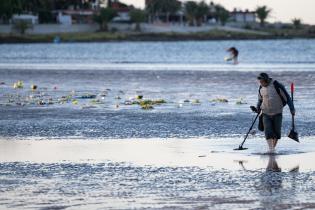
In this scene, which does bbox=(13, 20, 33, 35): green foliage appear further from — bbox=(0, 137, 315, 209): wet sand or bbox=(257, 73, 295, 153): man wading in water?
bbox=(257, 73, 295, 153): man wading in water

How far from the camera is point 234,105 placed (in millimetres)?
28422

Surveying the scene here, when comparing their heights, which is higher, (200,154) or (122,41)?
(200,154)

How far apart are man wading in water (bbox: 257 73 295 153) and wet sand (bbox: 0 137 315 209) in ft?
1.11

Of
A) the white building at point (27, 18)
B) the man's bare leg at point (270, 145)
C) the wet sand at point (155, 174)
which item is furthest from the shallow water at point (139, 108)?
the white building at point (27, 18)

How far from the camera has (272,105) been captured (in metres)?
17.7

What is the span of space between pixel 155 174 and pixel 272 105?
11.6 ft

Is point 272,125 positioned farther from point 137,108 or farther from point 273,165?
point 137,108

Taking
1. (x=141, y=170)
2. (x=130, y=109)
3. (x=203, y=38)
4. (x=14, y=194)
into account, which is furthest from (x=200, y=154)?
(x=203, y=38)

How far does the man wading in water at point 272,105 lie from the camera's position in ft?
57.6

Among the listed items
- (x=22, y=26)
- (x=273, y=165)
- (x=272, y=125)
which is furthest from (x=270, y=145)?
(x=22, y=26)

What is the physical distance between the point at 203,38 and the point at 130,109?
17314 cm

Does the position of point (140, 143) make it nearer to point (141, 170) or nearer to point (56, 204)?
point (141, 170)

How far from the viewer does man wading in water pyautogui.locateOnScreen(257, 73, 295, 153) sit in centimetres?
1756

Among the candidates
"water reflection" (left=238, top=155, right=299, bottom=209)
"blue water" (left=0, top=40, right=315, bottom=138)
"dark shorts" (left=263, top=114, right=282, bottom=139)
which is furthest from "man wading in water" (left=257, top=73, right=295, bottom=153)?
"blue water" (left=0, top=40, right=315, bottom=138)
